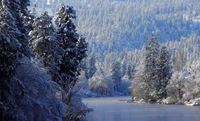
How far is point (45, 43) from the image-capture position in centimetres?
3619

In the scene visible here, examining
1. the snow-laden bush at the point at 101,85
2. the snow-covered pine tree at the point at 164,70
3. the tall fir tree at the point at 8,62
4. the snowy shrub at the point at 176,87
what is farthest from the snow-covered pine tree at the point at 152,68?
the tall fir tree at the point at 8,62

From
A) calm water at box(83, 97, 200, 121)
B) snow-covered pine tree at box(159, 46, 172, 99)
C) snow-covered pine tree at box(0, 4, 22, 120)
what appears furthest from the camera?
snow-covered pine tree at box(159, 46, 172, 99)

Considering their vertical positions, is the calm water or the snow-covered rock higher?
the snow-covered rock

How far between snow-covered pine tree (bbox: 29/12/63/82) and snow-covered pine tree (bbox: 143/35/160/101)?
155 ft

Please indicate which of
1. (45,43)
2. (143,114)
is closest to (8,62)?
(45,43)

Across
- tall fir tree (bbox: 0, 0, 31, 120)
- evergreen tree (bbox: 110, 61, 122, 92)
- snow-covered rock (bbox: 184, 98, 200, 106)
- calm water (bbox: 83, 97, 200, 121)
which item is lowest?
calm water (bbox: 83, 97, 200, 121)

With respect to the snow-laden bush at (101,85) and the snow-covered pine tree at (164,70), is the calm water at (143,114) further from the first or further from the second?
the snow-laden bush at (101,85)

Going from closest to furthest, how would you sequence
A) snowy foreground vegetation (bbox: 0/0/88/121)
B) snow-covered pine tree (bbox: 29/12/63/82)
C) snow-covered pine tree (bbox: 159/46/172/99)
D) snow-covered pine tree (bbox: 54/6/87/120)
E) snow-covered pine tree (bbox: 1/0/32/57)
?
snowy foreground vegetation (bbox: 0/0/88/121) < snow-covered pine tree (bbox: 1/0/32/57) < snow-covered pine tree (bbox: 29/12/63/82) < snow-covered pine tree (bbox: 54/6/87/120) < snow-covered pine tree (bbox: 159/46/172/99)

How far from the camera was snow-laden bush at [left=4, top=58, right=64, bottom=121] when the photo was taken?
23750mm

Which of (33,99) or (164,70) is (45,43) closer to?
(33,99)

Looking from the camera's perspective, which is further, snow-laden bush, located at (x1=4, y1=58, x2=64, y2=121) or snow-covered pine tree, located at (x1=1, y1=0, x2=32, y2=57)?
snow-covered pine tree, located at (x1=1, y1=0, x2=32, y2=57)

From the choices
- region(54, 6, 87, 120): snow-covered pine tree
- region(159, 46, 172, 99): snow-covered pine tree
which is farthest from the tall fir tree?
region(159, 46, 172, 99): snow-covered pine tree

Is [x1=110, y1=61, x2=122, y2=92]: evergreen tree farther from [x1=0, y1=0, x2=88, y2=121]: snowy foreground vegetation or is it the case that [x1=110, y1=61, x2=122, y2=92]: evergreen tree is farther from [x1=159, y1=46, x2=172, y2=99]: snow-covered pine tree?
[x1=0, y1=0, x2=88, y2=121]: snowy foreground vegetation

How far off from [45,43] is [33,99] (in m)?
12.0
